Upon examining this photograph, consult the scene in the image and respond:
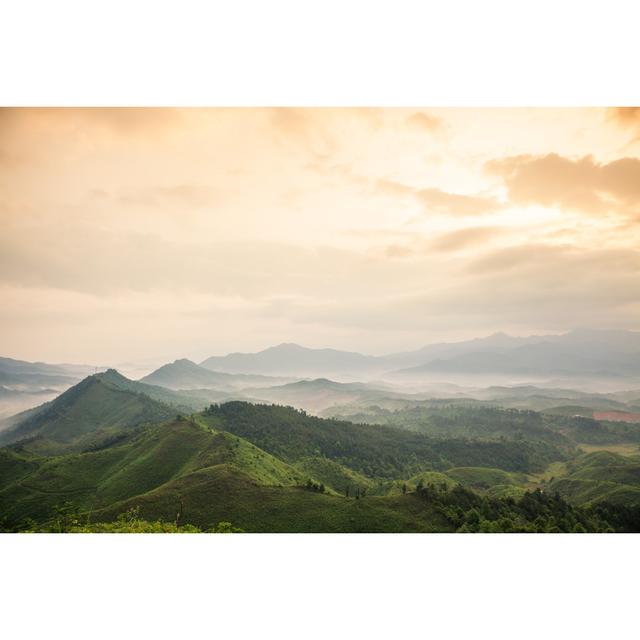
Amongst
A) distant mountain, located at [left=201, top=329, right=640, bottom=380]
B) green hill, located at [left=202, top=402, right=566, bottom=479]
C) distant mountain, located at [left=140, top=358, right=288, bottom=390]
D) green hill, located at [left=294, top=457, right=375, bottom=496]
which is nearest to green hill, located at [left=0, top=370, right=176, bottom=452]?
distant mountain, located at [left=201, top=329, right=640, bottom=380]

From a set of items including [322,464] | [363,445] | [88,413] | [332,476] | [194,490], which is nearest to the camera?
[194,490]

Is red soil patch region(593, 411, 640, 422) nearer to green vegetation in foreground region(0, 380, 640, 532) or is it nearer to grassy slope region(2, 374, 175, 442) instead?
green vegetation in foreground region(0, 380, 640, 532)

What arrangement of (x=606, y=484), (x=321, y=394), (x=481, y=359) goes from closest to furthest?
1. (x=606, y=484)
2. (x=481, y=359)
3. (x=321, y=394)

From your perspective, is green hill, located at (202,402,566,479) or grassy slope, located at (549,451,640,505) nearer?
grassy slope, located at (549,451,640,505)

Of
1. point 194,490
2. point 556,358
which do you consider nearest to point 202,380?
point 556,358

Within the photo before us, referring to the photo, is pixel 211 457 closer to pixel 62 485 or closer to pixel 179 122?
pixel 62 485

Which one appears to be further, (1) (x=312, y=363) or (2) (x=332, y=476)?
(1) (x=312, y=363)

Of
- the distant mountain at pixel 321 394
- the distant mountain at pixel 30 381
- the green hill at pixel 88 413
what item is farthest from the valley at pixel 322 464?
the distant mountain at pixel 30 381

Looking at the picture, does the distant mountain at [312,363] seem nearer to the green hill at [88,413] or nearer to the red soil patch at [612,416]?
the green hill at [88,413]

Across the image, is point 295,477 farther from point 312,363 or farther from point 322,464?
point 312,363

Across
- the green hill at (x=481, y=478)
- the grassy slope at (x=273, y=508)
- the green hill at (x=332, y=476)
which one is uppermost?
the grassy slope at (x=273, y=508)

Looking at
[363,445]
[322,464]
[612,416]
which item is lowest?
[363,445]

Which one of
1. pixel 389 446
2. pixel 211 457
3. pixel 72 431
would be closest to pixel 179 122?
pixel 211 457

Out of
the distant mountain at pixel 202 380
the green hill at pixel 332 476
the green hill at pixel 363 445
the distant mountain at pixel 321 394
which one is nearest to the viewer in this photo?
the green hill at pixel 332 476
